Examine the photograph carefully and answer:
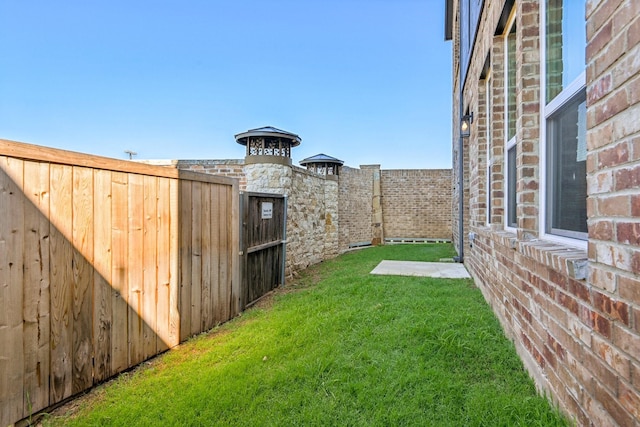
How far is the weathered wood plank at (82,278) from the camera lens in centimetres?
228

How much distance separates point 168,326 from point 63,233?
135 cm

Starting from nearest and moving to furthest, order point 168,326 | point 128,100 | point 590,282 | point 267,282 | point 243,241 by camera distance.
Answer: point 590,282, point 168,326, point 243,241, point 267,282, point 128,100

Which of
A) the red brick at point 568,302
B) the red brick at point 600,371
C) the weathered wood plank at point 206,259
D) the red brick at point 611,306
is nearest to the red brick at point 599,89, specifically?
the red brick at point 611,306

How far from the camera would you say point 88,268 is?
2.38 meters

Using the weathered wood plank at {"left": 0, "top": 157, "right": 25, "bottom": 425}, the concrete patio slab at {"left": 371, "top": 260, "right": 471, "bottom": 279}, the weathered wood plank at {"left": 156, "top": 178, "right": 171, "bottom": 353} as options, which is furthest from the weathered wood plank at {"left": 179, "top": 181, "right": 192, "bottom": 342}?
the concrete patio slab at {"left": 371, "top": 260, "right": 471, "bottom": 279}

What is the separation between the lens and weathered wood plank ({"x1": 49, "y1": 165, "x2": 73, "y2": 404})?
7.02 ft

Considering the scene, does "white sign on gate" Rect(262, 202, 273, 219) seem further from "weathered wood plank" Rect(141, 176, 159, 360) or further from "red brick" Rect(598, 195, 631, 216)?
"red brick" Rect(598, 195, 631, 216)

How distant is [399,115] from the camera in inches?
529

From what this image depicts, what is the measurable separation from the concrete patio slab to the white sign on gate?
2.20m

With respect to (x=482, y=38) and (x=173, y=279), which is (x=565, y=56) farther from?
(x=173, y=279)

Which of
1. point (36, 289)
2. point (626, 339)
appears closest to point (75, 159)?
point (36, 289)

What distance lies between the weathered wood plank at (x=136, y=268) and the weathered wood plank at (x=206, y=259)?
31.0 inches

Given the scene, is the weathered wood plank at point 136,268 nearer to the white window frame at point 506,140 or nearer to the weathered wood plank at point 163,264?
the weathered wood plank at point 163,264

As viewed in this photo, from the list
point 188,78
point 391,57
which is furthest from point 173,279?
point 391,57
